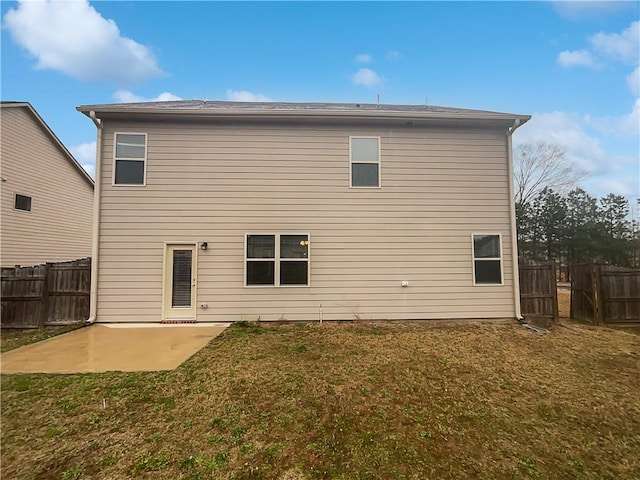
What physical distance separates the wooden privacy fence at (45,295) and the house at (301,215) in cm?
43

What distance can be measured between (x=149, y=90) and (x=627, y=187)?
3287 centimetres

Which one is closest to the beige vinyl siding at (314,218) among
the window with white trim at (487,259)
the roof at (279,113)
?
the window with white trim at (487,259)

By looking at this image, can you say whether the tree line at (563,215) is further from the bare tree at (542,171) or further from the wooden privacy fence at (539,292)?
the wooden privacy fence at (539,292)

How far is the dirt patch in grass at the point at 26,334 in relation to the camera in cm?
568

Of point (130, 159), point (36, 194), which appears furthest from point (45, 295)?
point (36, 194)

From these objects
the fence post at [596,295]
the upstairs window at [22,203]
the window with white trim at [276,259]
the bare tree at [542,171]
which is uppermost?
the bare tree at [542,171]

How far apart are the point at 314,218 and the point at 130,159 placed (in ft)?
15.2

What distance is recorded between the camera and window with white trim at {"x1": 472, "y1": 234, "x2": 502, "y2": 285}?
7480 mm

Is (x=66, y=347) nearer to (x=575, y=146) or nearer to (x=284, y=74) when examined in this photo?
(x=284, y=74)

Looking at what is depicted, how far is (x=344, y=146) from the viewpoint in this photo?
7539 millimetres

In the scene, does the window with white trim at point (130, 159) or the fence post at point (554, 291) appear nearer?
the window with white trim at point (130, 159)

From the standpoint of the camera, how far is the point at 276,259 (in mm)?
7273

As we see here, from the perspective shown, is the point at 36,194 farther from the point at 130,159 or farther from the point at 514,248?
the point at 514,248

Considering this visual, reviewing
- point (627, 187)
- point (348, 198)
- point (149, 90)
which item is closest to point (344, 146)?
point (348, 198)
